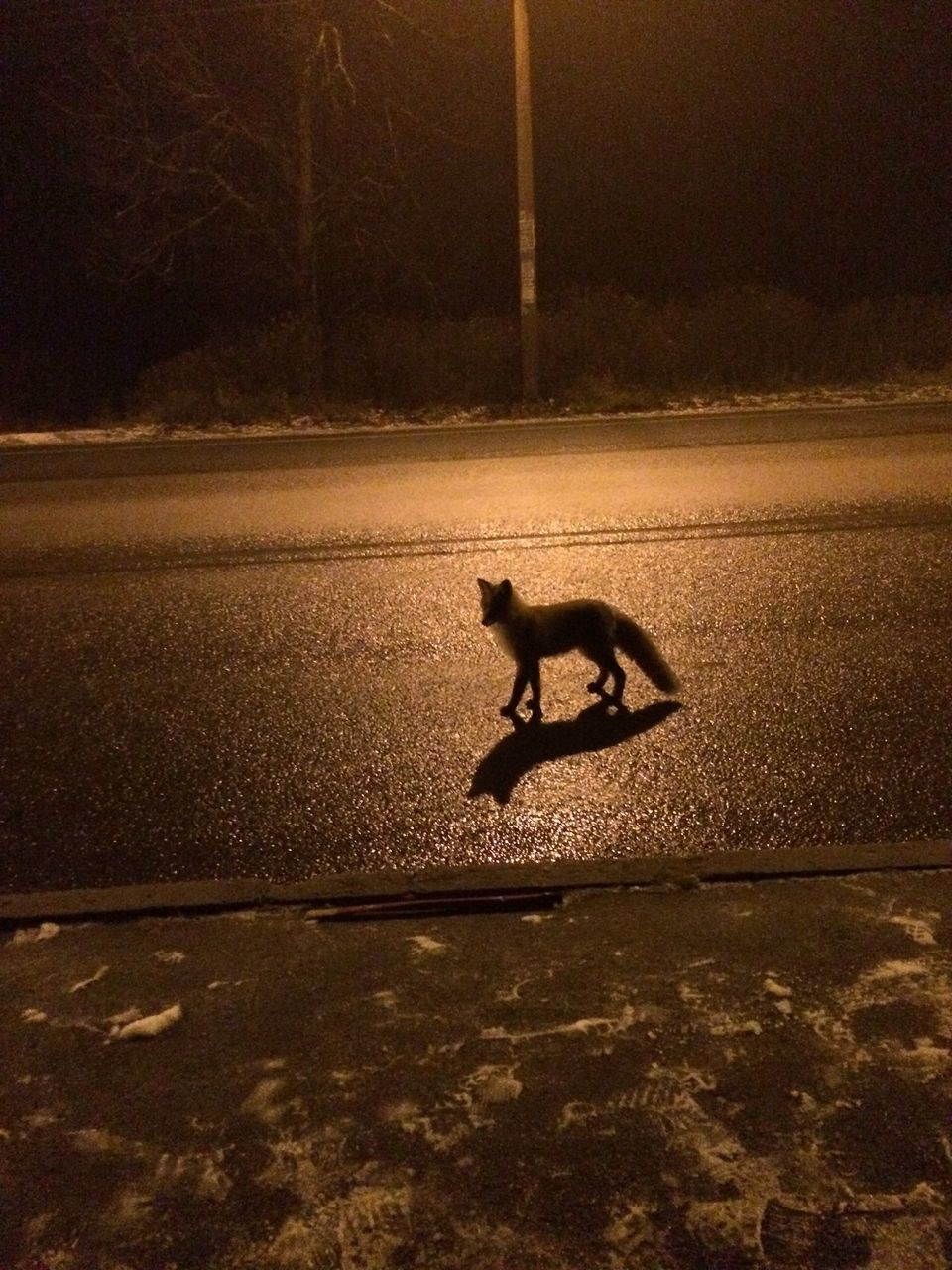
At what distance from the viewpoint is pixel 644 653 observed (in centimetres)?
598

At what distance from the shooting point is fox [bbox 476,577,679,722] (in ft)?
19.2

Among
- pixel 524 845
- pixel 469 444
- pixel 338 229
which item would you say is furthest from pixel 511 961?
pixel 338 229

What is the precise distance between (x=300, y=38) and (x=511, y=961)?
2231 cm

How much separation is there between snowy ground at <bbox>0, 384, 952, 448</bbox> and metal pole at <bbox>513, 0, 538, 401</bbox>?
96cm

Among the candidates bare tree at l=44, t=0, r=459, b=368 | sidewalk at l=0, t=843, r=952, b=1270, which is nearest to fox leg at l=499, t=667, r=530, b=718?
sidewalk at l=0, t=843, r=952, b=1270

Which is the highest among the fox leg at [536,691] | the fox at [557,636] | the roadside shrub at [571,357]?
the roadside shrub at [571,357]

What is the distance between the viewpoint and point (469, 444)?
50.0ft

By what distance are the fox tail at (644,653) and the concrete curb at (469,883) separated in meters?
1.59

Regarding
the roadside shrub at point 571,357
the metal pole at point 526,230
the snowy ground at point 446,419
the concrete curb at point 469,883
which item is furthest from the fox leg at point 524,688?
the roadside shrub at point 571,357

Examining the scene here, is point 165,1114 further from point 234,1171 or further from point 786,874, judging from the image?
point 786,874

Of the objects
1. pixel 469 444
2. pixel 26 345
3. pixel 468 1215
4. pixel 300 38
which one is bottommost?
pixel 468 1215

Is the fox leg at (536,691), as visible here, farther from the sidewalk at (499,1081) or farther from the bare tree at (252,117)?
the bare tree at (252,117)

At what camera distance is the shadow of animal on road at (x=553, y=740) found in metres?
5.29

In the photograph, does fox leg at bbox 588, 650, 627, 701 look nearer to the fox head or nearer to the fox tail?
the fox tail
